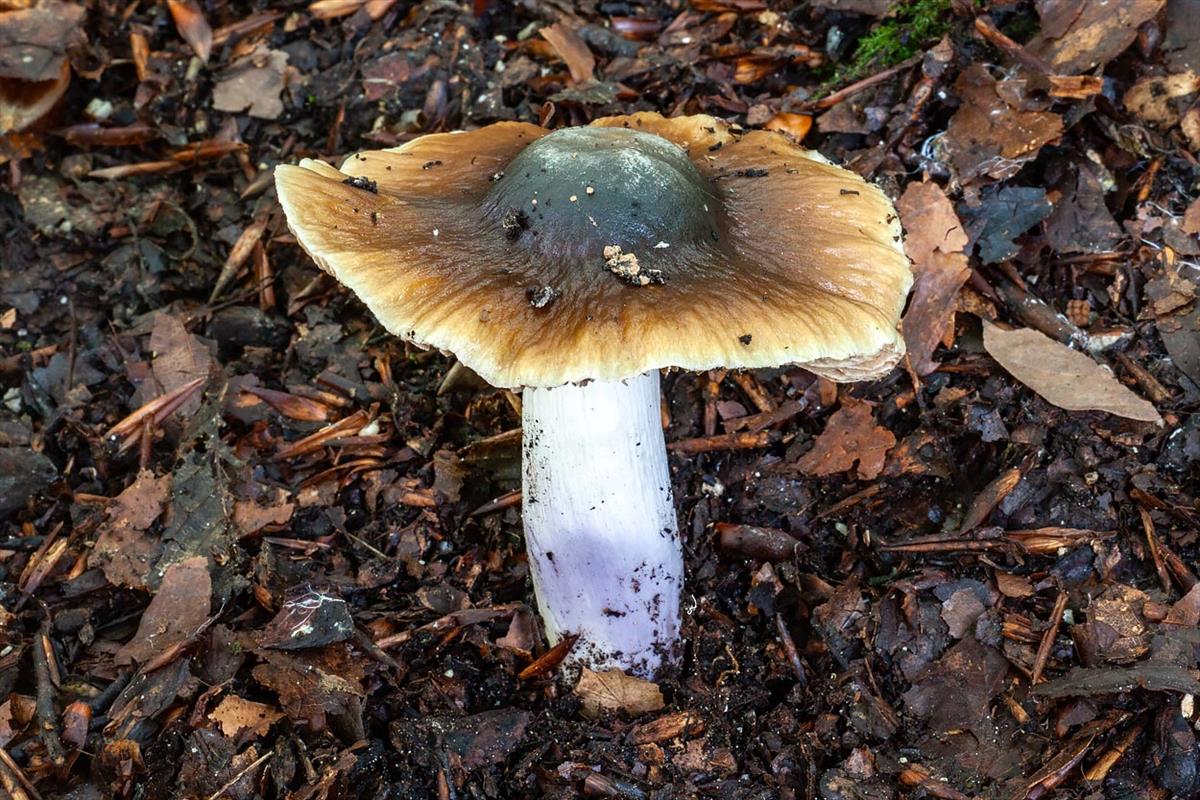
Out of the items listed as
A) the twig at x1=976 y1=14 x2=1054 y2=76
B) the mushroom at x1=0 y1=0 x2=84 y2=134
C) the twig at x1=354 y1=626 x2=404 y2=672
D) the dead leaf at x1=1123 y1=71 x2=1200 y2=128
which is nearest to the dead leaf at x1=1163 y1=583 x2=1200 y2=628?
the dead leaf at x1=1123 y1=71 x2=1200 y2=128

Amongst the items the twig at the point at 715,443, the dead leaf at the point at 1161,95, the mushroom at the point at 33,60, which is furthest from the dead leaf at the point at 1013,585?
the mushroom at the point at 33,60

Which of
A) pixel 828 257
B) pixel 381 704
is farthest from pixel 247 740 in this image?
pixel 828 257

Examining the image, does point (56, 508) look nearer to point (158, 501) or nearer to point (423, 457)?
point (158, 501)

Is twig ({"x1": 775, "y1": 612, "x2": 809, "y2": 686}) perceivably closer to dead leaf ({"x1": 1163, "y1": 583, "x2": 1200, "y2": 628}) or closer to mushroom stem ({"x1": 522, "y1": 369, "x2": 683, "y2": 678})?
mushroom stem ({"x1": 522, "y1": 369, "x2": 683, "y2": 678})

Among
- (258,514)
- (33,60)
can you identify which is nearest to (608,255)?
(258,514)

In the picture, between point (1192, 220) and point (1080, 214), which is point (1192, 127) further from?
point (1080, 214)

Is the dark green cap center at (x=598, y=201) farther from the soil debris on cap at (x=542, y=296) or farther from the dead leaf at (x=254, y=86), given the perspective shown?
the dead leaf at (x=254, y=86)

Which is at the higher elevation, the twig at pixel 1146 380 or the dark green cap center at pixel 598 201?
the dark green cap center at pixel 598 201
